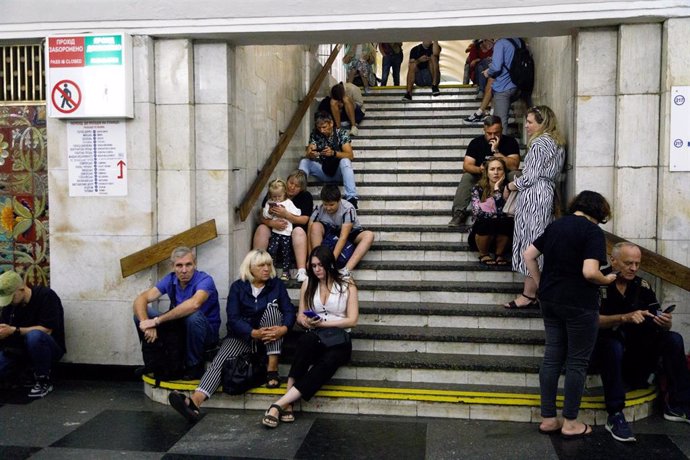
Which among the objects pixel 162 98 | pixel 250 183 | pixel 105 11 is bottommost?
pixel 250 183

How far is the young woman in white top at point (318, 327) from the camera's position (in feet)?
17.3

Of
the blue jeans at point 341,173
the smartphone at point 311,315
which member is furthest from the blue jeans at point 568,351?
the blue jeans at point 341,173

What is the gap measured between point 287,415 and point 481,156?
3716 mm

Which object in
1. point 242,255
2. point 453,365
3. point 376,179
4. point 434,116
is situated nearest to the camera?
point 453,365

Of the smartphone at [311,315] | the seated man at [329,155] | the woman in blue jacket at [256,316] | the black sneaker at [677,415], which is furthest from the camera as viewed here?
the seated man at [329,155]

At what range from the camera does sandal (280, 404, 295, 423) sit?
17.2 feet

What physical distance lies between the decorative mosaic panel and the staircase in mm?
1914

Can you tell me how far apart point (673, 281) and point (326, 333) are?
8.99 ft

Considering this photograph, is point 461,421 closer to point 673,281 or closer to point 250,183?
point 673,281

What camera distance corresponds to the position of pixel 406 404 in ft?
17.7

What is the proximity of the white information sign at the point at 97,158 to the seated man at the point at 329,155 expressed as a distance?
2683mm

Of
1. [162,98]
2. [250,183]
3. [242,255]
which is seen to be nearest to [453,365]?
[242,255]

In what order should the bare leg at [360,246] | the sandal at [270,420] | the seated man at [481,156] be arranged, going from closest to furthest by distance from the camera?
the sandal at [270,420], the bare leg at [360,246], the seated man at [481,156]

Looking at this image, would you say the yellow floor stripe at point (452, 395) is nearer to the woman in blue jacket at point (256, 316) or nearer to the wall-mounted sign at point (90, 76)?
the woman in blue jacket at point (256, 316)
